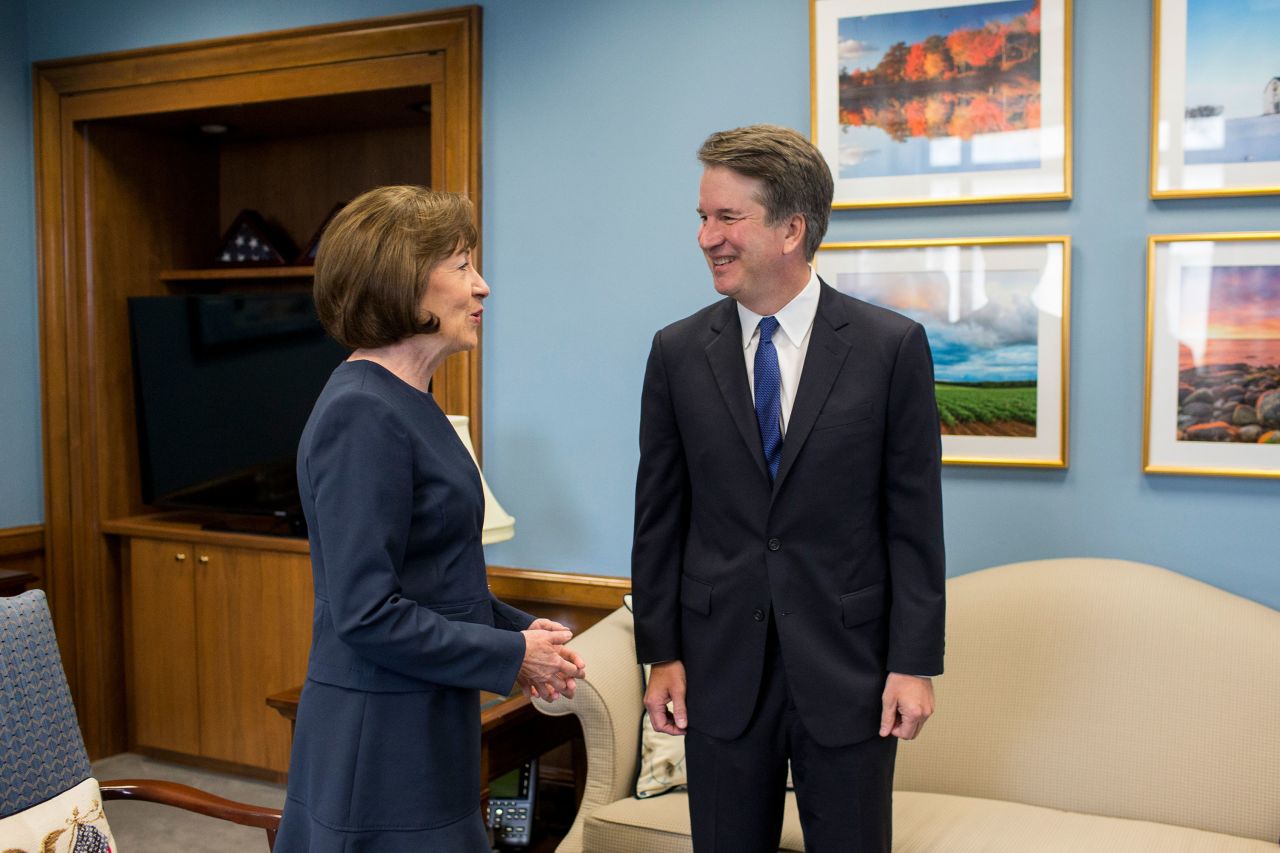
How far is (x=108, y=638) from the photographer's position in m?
4.25

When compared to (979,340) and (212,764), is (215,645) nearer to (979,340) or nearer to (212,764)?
(212,764)

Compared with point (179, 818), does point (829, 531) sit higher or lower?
higher

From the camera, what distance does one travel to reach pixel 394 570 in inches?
57.4

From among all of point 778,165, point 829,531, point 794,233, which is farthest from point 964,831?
point 778,165

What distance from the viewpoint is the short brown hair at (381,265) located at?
1536mm

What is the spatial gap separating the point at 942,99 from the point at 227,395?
2606 mm

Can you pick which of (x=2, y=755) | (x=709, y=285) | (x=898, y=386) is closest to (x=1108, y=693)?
(x=898, y=386)

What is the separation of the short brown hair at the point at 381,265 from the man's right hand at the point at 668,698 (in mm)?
750

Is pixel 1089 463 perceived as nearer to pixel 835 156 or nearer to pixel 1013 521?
pixel 1013 521

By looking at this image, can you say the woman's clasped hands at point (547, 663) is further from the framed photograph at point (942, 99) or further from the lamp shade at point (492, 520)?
the framed photograph at point (942, 99)

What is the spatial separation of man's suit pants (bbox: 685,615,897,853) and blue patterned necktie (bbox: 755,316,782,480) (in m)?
0.28

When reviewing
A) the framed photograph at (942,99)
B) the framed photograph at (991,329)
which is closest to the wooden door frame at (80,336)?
the framed photograph at (942,99)

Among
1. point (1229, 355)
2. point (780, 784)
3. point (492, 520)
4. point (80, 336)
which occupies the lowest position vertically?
point (780, 784)

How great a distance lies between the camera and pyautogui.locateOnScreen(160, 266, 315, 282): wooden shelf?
4.06m
